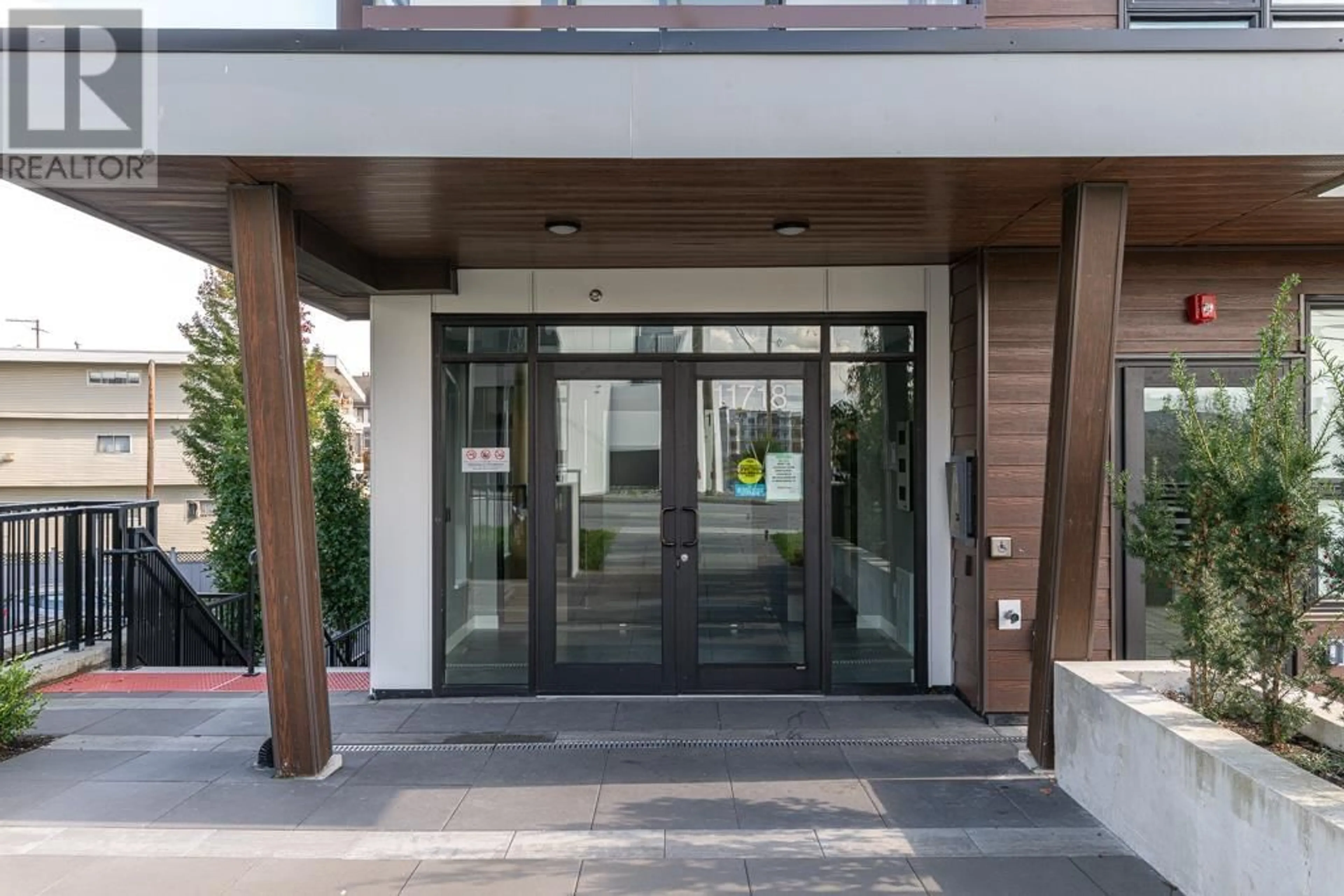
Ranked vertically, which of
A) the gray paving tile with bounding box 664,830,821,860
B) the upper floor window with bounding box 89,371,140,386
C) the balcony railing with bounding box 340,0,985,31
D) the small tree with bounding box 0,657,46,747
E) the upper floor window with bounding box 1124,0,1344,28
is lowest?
the gray paving tile with bounding box 664,830,821,860

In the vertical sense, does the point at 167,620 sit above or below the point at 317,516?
below

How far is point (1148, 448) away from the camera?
5797 millimetres

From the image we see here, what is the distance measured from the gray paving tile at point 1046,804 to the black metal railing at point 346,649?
6786 mm

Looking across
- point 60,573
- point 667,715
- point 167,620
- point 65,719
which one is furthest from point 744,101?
point 167,620

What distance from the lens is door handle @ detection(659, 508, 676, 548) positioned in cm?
626

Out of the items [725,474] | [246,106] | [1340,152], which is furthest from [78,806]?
[1340,152]

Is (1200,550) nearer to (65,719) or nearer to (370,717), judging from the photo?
(370,717)

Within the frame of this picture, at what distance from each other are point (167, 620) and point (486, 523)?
390cm

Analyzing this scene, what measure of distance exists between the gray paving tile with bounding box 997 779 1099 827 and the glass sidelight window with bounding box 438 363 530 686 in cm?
330

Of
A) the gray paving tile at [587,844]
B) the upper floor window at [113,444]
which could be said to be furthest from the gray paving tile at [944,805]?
the upper floor window at [113,444]

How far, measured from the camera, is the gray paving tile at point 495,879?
3.49 meters

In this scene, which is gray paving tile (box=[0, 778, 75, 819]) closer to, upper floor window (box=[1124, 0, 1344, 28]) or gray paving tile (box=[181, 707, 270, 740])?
gray paving tile (box=[181, 707, 270, 740])

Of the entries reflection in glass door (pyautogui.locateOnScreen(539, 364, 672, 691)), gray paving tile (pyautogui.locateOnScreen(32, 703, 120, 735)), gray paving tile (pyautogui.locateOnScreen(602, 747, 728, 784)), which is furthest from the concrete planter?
gray paving tile (pyautogui.locateOnScreen(32, 703, 120, 735))

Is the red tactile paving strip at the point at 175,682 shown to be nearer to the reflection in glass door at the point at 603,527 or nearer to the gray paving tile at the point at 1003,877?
the reflection in glass door at the point at 603,527
